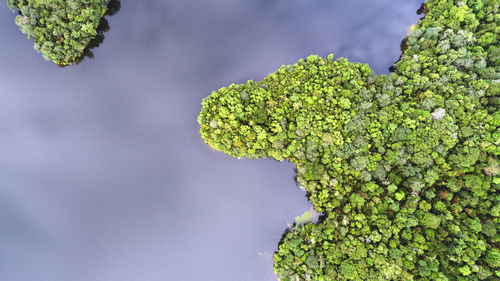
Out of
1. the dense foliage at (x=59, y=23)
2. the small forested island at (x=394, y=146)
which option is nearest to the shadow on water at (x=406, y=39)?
the small forested island at (x=394, y=146)

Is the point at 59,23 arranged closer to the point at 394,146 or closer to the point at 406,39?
the point at 394,146

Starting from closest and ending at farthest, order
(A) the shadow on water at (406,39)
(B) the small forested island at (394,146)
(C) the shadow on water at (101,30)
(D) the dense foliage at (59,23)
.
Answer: (B) the small forested island at (394,146), (D) the dense foliage at (59,23), (A) the shadow on water at (406,39), (C) the shadow on water at (101,30)

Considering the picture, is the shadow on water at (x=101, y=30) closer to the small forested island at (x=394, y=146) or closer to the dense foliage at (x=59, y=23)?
the dense foliage at (x=59, y=23)

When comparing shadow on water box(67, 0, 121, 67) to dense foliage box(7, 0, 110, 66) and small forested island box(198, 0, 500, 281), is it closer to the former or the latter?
dense foliage box(7, 0, 110, 66)

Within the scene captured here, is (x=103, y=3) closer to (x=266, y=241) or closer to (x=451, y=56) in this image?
(x=266, y=241)

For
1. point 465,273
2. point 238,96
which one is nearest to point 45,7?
point 238,96
